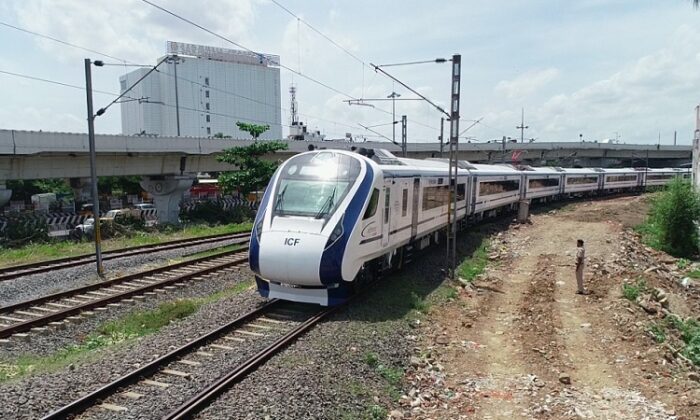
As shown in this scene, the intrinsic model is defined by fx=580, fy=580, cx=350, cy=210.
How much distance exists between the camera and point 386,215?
12.8 metres

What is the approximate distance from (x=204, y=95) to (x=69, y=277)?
10261 centimetres

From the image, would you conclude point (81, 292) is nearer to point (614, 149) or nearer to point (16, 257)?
point (16, 257)

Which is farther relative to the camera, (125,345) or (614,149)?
(614,149)

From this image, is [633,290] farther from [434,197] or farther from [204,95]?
[204,95]

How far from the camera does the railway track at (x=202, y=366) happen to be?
6.77 metres

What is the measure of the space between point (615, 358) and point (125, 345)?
835cm

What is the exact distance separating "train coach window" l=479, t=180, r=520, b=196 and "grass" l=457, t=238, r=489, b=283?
155 inches

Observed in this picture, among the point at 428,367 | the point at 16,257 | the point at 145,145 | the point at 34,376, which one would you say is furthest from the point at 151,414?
the point at 145,145

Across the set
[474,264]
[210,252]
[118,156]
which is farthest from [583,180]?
[210,252]

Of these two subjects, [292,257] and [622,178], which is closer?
[292,257]

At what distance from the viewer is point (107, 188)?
63750 mm

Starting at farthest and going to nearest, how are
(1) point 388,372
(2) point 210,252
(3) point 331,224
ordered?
(2) point 210,252 → (3) point 331,224 → (1) point 388,372

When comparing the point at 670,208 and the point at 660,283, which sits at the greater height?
the point at 670,208

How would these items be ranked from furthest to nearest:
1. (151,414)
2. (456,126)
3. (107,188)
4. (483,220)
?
(107,188) → (483,220) → (456,126) → (151,414)
